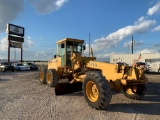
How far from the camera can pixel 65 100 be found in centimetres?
1165

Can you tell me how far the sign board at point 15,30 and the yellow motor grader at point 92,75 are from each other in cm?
3710

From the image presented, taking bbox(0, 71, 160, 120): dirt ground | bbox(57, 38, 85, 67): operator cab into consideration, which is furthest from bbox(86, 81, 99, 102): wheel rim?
bbox(57, 38, 85, 67): operator cab

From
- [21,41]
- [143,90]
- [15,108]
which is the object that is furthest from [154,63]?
[15,108]

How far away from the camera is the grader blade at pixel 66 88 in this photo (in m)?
13.0

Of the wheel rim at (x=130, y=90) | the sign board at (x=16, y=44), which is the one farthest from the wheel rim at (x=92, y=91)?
the sign board at (x=16, y=44)

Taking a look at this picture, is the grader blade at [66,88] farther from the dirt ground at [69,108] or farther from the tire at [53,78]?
the tire at [53,78]

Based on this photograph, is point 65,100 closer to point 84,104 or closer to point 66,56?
point 84,104

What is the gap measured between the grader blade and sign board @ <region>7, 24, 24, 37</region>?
41016 mm

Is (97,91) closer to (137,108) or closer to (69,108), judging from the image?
(69,108)

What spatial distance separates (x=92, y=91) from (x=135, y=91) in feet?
8.04

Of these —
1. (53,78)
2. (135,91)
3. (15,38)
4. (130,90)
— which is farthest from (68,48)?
(15,38)

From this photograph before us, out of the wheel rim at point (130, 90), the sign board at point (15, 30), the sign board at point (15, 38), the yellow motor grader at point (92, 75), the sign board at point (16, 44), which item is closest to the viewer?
the yellow motor grader at point (92, 75)

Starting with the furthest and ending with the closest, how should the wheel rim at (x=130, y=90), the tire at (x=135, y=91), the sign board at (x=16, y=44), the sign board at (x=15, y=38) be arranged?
the sign board at (x=16, y=44)
the sign board at (x=15, y=38)
the wheel rim at (x=130, y=90)
the tire at (x=135, y=91)

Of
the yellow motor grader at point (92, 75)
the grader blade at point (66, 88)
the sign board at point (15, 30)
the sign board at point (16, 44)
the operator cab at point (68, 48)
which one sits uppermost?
the sign board at point (15, 30)
